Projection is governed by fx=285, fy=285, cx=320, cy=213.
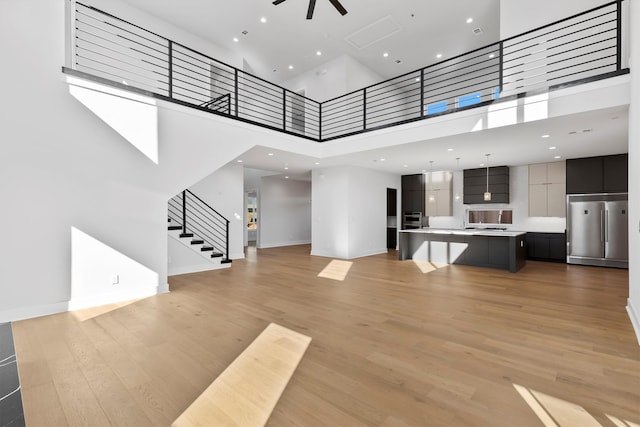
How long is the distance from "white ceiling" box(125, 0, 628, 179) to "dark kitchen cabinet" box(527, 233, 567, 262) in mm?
2100

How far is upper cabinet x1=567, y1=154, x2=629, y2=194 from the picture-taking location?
22.5ft

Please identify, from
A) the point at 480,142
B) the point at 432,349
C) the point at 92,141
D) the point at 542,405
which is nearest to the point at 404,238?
the point at 480,142

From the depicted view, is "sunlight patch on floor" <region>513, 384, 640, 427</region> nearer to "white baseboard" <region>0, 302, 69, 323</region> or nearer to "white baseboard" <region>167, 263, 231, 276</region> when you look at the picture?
"white baseboard" <region>0, 302, 69, 323</region>

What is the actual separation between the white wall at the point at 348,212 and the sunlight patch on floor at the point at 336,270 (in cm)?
78

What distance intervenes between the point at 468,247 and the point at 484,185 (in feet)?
9.20

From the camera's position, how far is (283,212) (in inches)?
477

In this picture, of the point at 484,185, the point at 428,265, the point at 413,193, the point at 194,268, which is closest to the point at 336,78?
the point at 413,193

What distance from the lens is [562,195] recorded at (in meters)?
7.71

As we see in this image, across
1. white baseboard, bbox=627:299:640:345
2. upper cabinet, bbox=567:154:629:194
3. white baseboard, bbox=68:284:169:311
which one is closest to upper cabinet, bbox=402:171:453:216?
upper cabinet, bbox=567:154:629:194

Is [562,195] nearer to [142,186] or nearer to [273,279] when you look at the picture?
[273,279]

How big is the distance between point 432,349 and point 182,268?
18.8 ft

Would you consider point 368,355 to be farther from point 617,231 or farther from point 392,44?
point 392,44

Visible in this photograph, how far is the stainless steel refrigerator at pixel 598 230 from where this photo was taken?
682 centimetres

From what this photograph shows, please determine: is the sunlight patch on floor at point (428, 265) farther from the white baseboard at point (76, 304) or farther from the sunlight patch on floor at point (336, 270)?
the white baseboard at point (76, 304)
